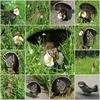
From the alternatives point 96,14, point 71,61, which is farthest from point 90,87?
point 96,14

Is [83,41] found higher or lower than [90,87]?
higher

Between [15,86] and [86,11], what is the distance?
53 cm

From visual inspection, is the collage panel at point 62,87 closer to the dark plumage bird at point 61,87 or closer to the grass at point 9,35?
the dark plumage bird at point 61,87

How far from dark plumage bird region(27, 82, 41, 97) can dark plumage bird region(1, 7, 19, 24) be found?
34 cm

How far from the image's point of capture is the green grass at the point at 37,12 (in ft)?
11.3

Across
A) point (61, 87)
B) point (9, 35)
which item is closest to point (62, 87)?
point (61, 87)

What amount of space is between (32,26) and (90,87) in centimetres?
43

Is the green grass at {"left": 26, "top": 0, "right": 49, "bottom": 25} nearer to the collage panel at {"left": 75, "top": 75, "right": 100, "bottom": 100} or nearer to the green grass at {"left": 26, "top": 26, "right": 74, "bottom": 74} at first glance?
the green grass at {"left": 26, "top": 26, "right": 74, "bottom": 74}

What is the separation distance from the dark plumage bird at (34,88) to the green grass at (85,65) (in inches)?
8.6

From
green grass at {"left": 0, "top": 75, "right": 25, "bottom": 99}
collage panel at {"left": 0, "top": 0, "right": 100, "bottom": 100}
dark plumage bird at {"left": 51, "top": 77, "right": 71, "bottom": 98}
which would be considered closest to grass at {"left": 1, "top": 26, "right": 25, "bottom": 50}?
collage panel at {"left": 0, "top": 0, "right": 100, "bottom": 100}

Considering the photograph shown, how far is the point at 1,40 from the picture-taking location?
3.46m

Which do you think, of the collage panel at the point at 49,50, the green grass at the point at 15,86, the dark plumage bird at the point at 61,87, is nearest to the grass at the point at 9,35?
the collage panel at the point at 49,50

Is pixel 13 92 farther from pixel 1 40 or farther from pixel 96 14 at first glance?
pixel 96 14

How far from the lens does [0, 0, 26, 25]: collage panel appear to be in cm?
346
